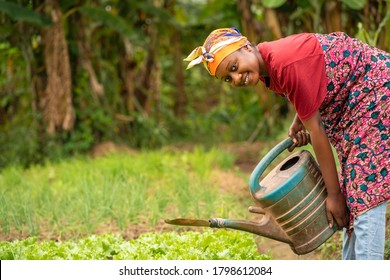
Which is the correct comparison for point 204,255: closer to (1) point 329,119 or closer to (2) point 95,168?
(1) point 329,119

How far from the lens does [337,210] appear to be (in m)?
2.98

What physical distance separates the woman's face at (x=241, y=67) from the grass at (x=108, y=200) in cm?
144

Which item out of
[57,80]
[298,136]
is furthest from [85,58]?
[298,136]

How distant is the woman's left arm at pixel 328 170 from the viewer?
110 inches

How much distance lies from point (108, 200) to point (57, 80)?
3.14 meters

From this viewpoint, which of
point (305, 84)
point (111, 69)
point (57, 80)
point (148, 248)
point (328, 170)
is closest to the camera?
point (305, 84)

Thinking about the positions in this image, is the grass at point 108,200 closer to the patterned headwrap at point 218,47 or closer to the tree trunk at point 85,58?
the patterned headwrap at point 218,47

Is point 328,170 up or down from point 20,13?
down

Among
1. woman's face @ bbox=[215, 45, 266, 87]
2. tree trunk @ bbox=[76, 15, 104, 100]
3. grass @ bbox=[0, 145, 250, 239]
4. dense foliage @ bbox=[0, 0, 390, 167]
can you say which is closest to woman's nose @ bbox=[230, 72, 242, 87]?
woman's face @ bbox=[215, 45, 266, 87]

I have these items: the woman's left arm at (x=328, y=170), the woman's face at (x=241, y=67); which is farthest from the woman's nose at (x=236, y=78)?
the woman's left arm at (x=328, y=170)

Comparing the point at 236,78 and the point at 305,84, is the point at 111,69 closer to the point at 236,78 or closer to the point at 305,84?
the point at 236,78

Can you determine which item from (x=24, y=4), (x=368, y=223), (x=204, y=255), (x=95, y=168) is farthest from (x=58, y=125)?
(x=368, y=223)

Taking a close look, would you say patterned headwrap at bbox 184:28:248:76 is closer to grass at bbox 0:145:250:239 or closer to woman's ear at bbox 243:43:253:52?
woman's ear at bbox 243:43:253:52

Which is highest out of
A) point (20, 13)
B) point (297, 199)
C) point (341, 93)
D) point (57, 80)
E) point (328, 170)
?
point (341, 93)
